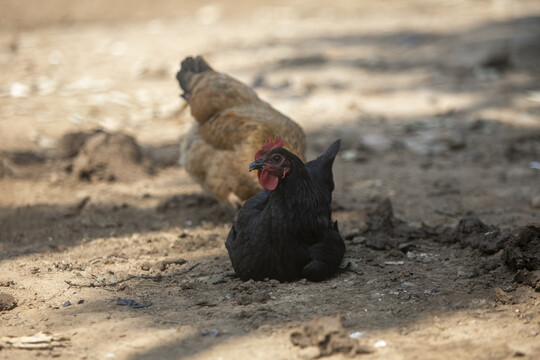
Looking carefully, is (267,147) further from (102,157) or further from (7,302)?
(102,157)

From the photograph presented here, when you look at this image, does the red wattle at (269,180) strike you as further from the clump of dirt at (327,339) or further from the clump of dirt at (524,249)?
the clump of dirt at (524,249)

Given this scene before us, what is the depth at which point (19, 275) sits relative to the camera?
4012 mm

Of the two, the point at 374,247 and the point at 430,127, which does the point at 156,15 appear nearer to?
the point at 430,127

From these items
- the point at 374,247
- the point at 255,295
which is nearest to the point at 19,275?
the point at 255,295

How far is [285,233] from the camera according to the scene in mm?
3809

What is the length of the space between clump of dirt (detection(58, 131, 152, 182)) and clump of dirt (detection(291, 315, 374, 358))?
3.62 m

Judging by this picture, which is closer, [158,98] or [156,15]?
[158,98]

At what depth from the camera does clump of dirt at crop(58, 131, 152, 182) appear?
6086 millimetres

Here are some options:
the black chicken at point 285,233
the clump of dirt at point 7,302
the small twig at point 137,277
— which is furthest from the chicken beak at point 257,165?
the clump of dirt at point 7,302

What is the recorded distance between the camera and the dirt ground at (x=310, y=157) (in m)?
3.21

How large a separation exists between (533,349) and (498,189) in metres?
3.11

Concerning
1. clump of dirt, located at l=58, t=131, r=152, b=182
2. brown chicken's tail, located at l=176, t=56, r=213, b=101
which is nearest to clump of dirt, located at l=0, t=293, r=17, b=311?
clump of dirt, located at l=58, t=131, r=152, b=182

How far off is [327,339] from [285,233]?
0.98 metres

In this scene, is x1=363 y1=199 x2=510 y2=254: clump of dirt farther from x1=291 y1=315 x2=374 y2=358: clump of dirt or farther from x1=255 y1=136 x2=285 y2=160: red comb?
x1=291 y1=315 x2=374 y2=358: clump of dirt
